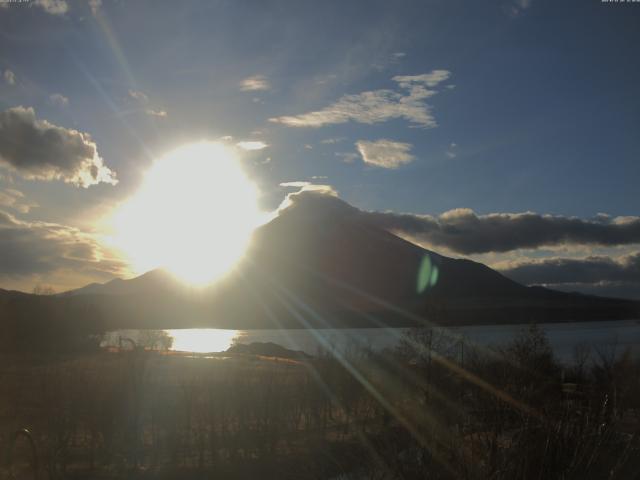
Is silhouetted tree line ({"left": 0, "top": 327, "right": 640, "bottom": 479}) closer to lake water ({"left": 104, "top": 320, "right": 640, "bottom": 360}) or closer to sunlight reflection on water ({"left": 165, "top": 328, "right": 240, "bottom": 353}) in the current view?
lake water ({"left": 104, "top": 320, "right": 640, "bottom": 360})

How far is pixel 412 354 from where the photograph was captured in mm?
30953

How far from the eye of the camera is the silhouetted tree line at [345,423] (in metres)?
4.71

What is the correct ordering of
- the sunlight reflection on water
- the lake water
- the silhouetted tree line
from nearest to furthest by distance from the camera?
the silhouetted tree line → the lake water → the sunlight reflection on water

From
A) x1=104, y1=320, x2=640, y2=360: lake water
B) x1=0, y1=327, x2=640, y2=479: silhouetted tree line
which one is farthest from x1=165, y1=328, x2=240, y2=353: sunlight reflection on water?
x1=0, y1=327, x2=640, y2=479: silhouetted tree line

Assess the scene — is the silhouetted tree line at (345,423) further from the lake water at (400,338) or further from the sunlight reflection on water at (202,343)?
the sunlight reflection on water at (202,343)

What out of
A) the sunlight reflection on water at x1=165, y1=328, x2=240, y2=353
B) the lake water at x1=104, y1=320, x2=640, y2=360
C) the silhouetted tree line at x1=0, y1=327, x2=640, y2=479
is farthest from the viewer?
the sunlight reflection on water at x1=165, y1=328, x2=240, y2=353

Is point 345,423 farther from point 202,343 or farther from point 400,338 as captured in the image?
point 202,343

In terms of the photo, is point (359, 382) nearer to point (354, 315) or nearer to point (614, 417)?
point (614, 417)

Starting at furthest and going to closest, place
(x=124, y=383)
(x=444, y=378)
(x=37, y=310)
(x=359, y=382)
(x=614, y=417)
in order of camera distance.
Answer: (x=37, y=310) < (x=444, y=378) < (x=359, y=382) < (x=124, y=383) < (x=614, y=417)

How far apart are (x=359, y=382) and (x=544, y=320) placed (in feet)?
577

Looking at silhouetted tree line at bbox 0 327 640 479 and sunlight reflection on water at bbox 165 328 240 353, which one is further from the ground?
silhouetted tree line at bbox 0 327 640 479

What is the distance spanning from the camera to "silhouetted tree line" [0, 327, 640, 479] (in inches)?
185

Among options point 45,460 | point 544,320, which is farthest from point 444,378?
point 544,320

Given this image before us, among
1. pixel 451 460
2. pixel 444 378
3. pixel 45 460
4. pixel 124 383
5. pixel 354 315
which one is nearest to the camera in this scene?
pixel 451 460
